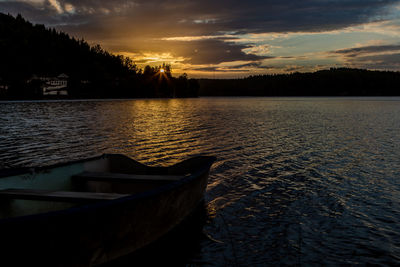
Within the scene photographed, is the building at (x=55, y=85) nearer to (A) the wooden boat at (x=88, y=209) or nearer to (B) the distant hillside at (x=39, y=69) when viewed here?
(B) the distant hillside at (x=39, y=69)

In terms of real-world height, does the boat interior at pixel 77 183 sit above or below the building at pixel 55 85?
below

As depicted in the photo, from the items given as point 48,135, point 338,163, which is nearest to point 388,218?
point 338,163

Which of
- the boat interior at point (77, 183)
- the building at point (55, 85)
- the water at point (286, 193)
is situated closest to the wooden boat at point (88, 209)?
the boat interior at point (77, 183)

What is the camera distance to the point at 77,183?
9648mm

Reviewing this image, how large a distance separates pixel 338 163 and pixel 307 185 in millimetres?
5450

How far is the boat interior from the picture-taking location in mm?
7371

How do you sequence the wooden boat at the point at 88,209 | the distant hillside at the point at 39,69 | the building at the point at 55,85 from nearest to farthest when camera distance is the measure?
the wooden boat at the point at 88,209, the distant hillside at the point at 39,69, the building at the point at 55,85

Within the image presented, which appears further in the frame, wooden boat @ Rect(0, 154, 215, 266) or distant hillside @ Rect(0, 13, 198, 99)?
distant hillside @ Rect(0, 13, 198, 99)

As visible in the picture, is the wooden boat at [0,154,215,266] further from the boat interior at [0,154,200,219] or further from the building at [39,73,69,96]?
the building at [39,73,69,96]

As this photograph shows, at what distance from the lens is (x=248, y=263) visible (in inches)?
293

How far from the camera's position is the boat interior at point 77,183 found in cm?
737

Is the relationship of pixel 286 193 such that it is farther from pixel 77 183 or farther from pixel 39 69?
pixel 39 69

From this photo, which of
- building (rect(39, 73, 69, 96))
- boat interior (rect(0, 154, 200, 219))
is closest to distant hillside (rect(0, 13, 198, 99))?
building (rect(39, 73, 69, 96))

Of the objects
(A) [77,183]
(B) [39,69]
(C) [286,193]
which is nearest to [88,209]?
(A) [77,183]
